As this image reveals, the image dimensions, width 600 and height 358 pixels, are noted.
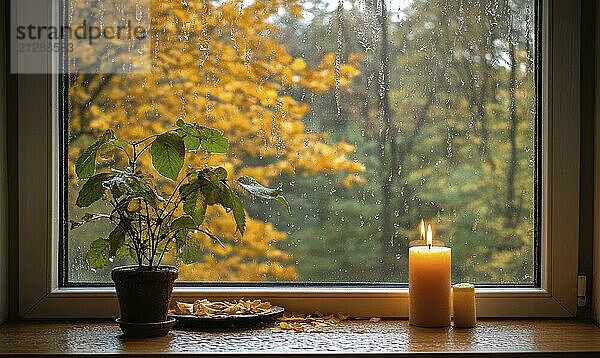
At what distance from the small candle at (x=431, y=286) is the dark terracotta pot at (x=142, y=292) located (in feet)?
1.62

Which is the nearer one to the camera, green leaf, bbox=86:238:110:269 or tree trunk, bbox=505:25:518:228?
green leaf, bbox=86:238:110:269

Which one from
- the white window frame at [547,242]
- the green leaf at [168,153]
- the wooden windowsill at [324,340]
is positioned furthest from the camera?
the white window frame at [547,242]

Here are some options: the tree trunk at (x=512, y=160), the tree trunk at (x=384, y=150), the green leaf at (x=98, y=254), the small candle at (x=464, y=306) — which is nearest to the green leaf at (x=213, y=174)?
the green leaf at (x=98, y=254)

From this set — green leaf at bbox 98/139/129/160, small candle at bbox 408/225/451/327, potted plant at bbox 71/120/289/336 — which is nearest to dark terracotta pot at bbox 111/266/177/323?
potted plant at bbox 71/120/289/336

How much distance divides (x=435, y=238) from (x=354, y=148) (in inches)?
10.4

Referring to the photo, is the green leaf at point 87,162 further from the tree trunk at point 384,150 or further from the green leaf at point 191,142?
the tree trunk at point 384,150

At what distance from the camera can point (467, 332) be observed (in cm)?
166

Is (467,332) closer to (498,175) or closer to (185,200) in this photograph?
(498,175)

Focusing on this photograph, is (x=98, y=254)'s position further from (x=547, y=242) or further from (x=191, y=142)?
(x=547, y=242)

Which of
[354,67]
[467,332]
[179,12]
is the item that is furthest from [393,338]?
[179,12]

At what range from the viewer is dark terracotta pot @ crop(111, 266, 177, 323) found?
156 cm

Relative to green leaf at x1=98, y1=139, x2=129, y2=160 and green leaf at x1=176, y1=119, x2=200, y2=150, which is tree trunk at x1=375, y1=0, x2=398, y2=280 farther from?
green leaf at x1=98, y1=139, x2=129, y2=160

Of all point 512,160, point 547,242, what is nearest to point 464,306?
point 547,242

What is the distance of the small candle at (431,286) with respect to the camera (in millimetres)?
1691
